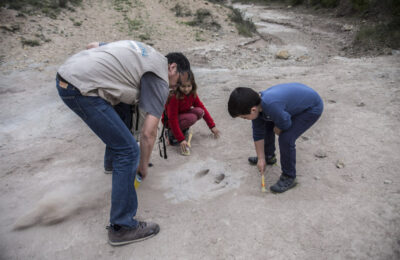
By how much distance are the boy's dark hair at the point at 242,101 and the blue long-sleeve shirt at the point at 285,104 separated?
0.11m

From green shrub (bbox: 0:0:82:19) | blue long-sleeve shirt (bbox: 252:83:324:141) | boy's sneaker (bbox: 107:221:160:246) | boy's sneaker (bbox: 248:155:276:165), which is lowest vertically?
boy's sneaker (bbox: 248:155:276:165)

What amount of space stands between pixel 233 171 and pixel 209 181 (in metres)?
0.27

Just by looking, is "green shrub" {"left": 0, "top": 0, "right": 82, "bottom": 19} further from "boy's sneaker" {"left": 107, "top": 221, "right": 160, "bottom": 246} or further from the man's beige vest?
"boy's sneaker" {"left": 107, "top": 221, "right": 160, "bottom": 246}

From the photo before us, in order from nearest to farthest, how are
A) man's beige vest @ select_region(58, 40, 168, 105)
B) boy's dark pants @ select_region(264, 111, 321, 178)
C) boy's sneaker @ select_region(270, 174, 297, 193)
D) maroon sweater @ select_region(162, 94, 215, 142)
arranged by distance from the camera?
man's beige vest @ select_region(58, 40, 168, 105), boy's dark pants @ select_region(264, 111, 321, 178), boy's sneaker @ select_region(270, 174, 297, 193), maroon sweater @ select_region(162, 94, 215, 142)

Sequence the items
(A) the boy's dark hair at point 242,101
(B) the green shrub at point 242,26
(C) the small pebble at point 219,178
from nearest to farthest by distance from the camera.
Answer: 1. (A) the boy's dark hair at point 242,101
2. (C) the small pebble at point 219,178
3. (B) the green shrub at point 242,26

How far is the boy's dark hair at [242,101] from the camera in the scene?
1928 millimetres

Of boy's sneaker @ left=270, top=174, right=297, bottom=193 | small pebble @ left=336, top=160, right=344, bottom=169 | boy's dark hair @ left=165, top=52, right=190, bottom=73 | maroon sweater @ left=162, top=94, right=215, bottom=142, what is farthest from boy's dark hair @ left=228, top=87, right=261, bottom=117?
small pebble @ left=336, top=160, right=344, bottom=169

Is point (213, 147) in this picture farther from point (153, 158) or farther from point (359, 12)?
point (359, 12)

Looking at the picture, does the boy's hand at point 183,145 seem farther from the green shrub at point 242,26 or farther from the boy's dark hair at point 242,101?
the green shrub at point 242,26

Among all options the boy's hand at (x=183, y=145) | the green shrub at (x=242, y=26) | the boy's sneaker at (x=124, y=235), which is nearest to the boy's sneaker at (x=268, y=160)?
the boy's hand at (x=183, y=145)

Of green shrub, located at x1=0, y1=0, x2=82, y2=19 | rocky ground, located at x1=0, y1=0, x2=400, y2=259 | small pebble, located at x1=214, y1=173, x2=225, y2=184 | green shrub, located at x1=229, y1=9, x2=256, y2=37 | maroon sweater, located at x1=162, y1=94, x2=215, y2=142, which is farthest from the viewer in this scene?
green shrub, located at x1=229, y1=9, x2=256, y2=37

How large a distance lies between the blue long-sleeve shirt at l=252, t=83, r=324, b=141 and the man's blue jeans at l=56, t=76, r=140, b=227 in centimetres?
97

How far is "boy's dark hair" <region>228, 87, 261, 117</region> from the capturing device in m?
1.93

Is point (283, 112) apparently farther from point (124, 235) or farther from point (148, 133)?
point (124, 235)
